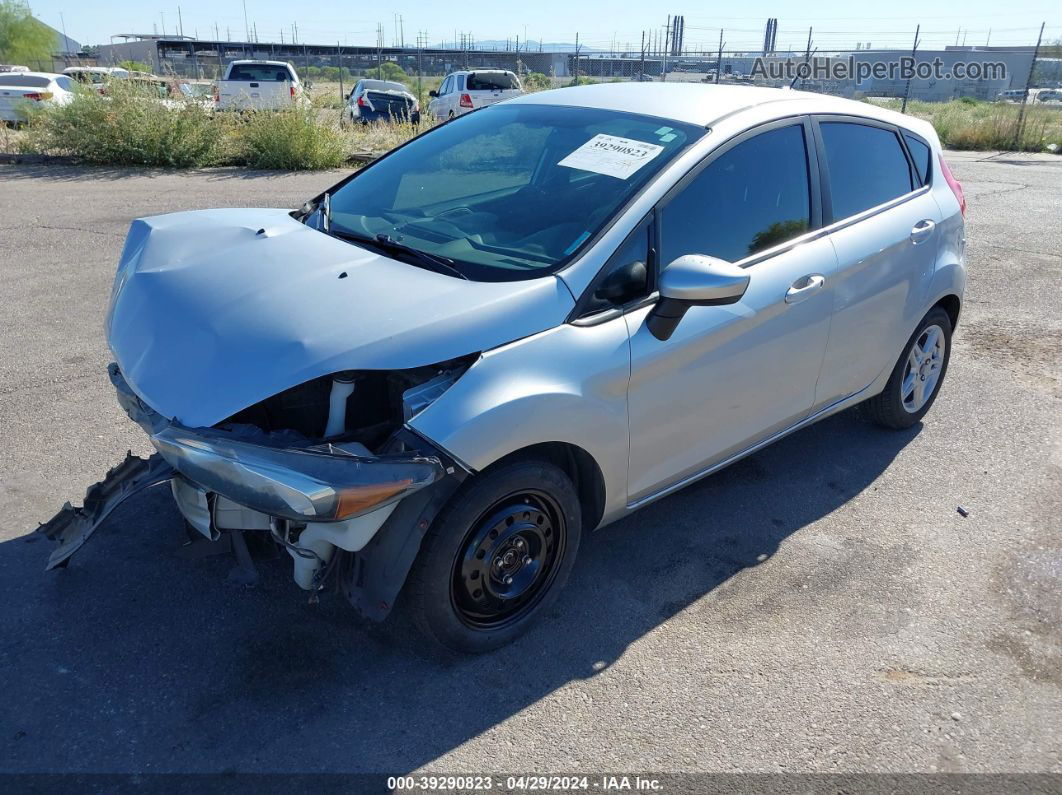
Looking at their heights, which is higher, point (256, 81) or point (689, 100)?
point (689, 100)

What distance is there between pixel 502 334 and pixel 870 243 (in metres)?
2.14

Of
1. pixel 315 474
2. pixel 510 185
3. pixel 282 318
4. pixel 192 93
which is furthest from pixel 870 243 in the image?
pixel 192 93

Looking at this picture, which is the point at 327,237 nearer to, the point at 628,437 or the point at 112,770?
the point at 628,437

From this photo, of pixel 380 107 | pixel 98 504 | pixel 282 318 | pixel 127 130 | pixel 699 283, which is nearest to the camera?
pixel 282 318

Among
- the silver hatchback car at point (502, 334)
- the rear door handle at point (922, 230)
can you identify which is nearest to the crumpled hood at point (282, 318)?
the silver hatchback car at point (502, 334)

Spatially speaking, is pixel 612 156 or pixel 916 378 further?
pixel 916 378

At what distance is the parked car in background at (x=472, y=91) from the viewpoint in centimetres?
1946

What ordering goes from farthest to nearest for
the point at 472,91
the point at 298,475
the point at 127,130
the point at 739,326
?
the point at 472,91 → the point at 127,130 → the point at 739,326 → the point at 298,475

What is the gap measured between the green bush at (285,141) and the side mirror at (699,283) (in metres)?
11.5

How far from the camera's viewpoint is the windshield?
10.3ft

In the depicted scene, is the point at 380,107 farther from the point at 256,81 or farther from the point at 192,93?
the point at 192,93

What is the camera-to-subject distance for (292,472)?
239 centimetres

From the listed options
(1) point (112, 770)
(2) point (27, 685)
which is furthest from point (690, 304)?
(2) point (27, 685)

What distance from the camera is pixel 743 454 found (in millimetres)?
3752
